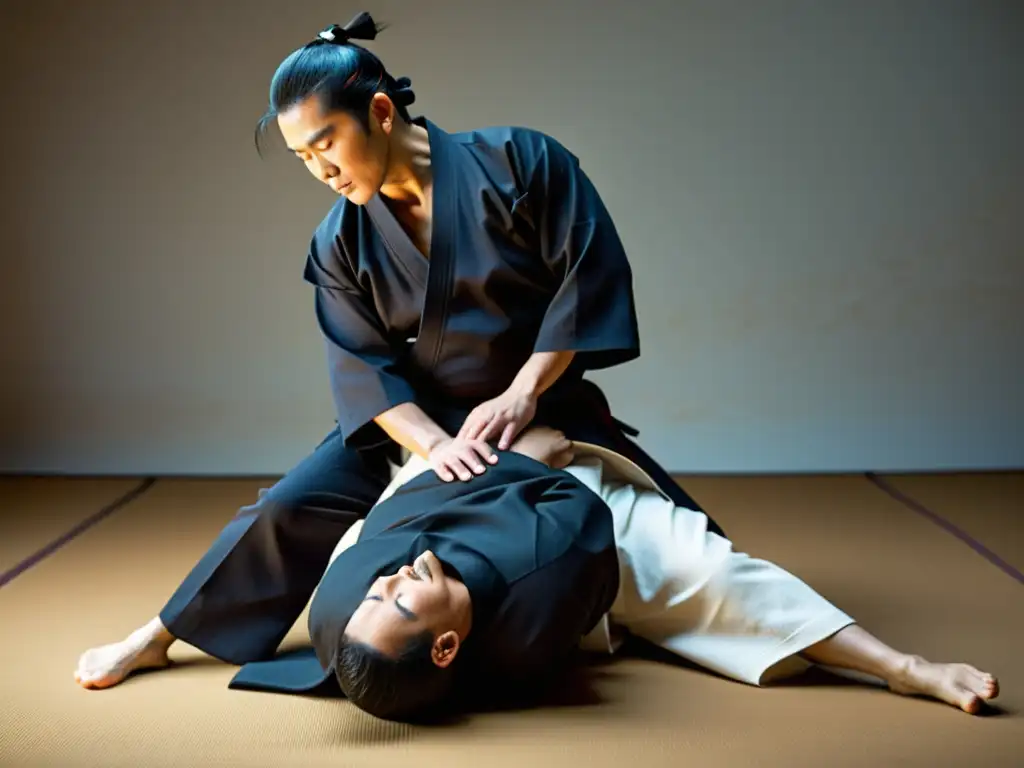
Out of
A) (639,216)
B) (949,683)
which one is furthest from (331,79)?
(639,216)

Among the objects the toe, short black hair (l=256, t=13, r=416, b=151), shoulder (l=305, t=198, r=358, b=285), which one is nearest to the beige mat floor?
the toe

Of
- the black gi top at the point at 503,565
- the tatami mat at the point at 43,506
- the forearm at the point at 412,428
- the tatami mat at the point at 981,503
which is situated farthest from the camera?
the tatami mat at the point at 43,506

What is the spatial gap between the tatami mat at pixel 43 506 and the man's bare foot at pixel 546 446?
5.69 ft

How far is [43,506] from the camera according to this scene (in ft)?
15.0

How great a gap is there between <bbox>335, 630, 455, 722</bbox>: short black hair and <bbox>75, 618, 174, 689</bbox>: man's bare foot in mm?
658

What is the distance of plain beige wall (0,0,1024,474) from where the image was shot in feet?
16.8

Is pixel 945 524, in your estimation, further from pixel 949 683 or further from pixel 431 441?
pixel 431 441

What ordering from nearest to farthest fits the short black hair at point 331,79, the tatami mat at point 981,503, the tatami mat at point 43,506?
the short black hair at point 331,79 → the tatami mat at point 981,503 → the tatami mat at point 43,506

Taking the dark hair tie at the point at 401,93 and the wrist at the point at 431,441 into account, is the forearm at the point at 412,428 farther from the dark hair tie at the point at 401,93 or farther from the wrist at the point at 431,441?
the dark hair tie at the point at 401,93

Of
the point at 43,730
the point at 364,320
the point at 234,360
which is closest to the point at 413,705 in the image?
the point at 43,730

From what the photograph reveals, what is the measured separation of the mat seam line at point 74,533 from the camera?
3660 millimetres

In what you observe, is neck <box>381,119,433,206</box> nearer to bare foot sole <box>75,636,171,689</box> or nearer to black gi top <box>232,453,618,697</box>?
black gi top <box>232,453,618,697</box>

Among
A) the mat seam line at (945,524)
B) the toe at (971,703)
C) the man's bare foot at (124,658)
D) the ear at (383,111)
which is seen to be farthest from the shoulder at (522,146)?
the mat seam line at (945,524)

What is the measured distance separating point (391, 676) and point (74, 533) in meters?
2.22
